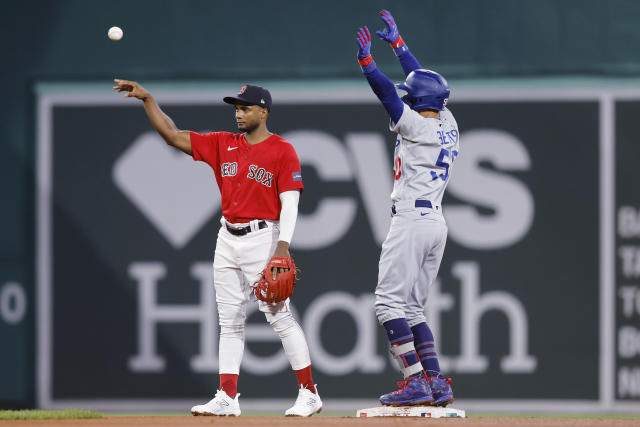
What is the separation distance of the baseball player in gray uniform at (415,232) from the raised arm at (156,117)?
1095mm

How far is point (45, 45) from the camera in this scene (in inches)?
309

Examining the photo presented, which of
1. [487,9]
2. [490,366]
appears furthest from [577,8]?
[490,366]

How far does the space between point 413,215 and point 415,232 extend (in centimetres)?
10

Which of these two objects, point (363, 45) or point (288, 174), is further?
point (288, 174)

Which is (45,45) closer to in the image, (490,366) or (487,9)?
(487,9)

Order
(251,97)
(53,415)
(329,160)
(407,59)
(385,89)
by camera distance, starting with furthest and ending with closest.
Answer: (329,160) < (53,415) < (407,59) < (251,97) < (385,89)

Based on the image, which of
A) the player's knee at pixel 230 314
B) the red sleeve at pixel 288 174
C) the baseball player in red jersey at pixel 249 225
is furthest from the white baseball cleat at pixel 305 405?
the red sleeve at pixel 288 174

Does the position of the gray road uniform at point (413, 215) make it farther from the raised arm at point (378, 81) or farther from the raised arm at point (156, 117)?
the raised arm at point (156, 117)

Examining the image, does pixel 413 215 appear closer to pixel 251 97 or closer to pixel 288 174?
pixel 288 174

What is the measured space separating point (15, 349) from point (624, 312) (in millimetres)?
4703

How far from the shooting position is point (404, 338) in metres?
5.35

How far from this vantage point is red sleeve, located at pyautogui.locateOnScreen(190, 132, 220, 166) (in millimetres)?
5602

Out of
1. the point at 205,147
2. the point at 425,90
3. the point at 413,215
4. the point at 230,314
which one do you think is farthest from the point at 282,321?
the point at 425,90

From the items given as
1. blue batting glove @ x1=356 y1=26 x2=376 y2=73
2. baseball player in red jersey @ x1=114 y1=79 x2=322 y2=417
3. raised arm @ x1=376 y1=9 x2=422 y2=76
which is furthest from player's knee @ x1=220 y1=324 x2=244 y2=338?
raised arm @ x1=376 y1=9 x2=422 y2=76
